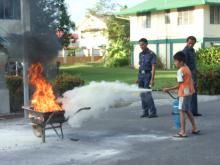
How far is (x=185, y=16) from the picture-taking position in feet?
128

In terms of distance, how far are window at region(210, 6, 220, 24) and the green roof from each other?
47.2 inches

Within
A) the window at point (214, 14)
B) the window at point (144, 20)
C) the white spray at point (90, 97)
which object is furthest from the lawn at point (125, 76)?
the white spray at point (90, 97)

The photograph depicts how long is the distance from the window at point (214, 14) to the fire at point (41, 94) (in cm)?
2974

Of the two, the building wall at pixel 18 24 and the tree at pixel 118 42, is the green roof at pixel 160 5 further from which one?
the building wall at pixel 18 24

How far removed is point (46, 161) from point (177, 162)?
2013 millimetres

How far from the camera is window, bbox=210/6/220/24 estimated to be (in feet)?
125

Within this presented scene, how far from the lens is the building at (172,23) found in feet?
123

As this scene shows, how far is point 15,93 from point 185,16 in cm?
2728

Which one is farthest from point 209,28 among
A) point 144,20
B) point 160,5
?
→ point 144,20

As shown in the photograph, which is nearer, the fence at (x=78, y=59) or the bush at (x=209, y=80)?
the bush at (x=209, y=80)

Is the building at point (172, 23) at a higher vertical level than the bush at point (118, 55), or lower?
higher

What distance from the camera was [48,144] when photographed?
9.16 m

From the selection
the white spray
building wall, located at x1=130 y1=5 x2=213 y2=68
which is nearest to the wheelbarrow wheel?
the white spray

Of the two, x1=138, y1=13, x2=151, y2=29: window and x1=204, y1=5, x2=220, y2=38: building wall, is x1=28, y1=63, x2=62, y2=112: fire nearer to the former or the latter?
x1=204, y1=5, x2=220, y2=38: building wall
